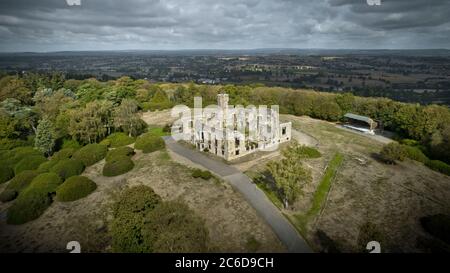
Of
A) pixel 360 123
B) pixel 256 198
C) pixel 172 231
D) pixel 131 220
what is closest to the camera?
pixel 172 231

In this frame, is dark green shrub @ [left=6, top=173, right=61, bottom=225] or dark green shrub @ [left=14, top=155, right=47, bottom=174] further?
dark green shrub @ [left=14, top=155, right=47, bottom=174]

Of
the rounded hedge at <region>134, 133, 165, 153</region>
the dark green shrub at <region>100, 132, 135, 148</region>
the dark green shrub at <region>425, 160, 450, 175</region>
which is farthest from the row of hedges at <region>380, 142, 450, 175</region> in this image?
the dark green shrub at <region>100, 132, 135, 148</region>

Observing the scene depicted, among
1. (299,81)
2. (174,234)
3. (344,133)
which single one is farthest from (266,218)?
(299,81)

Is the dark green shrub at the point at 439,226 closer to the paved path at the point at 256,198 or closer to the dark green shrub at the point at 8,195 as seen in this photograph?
the paved path at the point at 256,198

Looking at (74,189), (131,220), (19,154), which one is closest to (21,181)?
(74,189)

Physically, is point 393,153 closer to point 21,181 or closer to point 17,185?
point 21,181

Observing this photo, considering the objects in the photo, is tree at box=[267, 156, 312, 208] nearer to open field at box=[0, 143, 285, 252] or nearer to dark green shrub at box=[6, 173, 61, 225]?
open field at box=[0, 143, 285, 252]

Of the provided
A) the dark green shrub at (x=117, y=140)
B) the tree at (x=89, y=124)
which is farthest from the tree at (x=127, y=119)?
the tree at (x=89, y=124)
